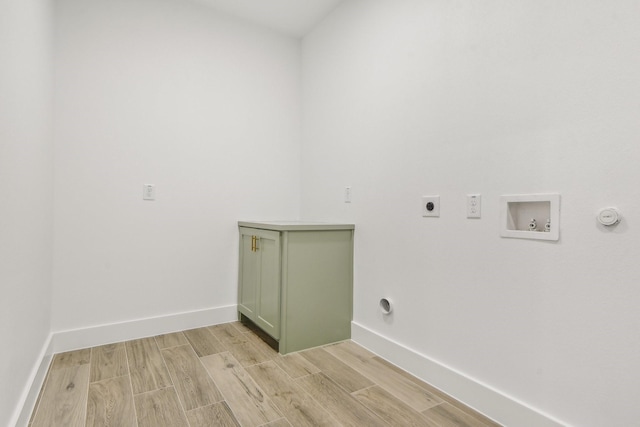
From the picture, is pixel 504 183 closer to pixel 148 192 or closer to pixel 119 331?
pixel 148 192

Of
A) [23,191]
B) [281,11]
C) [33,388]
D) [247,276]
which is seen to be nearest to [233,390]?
[33,388]

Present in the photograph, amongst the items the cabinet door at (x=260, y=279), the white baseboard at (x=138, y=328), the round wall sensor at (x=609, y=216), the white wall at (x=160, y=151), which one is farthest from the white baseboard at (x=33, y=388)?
the round wall sensor at (x=609, y=216)

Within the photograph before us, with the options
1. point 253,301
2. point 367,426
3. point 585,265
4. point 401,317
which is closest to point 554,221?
point 585,265

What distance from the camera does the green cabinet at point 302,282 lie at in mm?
2084

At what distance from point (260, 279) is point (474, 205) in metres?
1.43

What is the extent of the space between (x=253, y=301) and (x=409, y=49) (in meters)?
1.89

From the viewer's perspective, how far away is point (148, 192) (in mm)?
2338

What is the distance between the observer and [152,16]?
92.7 inches

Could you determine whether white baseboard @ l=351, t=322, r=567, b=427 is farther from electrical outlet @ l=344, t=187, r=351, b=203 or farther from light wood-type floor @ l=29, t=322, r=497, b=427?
electrical outlet @ l=344, t=187, r=351, b=203

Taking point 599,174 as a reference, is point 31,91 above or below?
above

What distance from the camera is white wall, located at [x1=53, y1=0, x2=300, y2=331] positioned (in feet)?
6.97

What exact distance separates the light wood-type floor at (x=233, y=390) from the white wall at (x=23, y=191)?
256 mm

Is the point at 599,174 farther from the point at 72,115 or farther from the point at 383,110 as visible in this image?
the point at 72,115

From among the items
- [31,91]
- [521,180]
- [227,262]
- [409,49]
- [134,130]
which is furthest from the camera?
[227,262]
